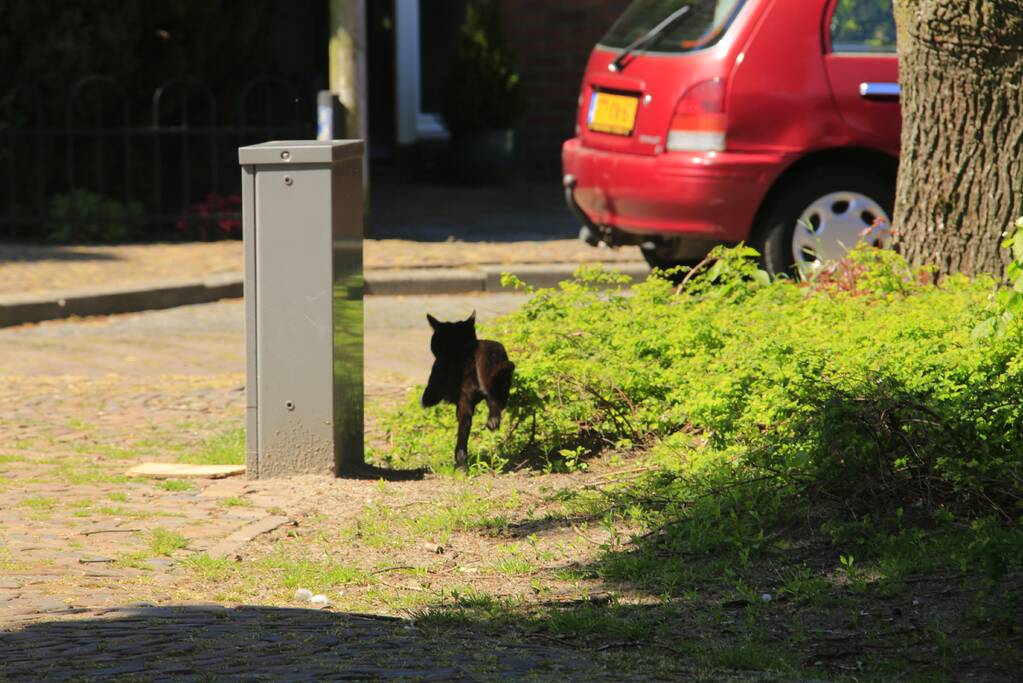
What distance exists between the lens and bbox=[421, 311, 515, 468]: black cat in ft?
19.2

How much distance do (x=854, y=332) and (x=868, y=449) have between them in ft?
3.88

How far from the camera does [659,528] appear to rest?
493 cm

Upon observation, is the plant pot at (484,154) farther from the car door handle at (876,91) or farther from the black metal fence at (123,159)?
the car door handle at (876,91)

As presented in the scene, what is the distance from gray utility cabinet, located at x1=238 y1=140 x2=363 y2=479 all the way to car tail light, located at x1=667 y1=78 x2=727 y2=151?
3.49 metres

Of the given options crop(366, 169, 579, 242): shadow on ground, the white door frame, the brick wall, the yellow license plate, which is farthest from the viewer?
the white door frame

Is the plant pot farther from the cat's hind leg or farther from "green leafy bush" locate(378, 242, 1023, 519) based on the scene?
the cat's hind leg

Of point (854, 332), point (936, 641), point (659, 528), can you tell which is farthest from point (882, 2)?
point (936, 641)

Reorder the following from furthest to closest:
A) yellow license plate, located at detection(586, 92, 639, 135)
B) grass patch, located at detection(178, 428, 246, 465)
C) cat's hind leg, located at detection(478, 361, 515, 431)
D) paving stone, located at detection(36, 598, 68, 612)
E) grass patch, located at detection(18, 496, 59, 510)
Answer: yellow license plate, located at detection(586, 92, 639, 135), grass patch, located at detection(178, 428, 246, 465), cat's hind leg, located at detection(478, 361, 515, 431), grass patch, located at detection(18, 496, 59, 510), paving stone, located at detection(36, 598, 68, 612)

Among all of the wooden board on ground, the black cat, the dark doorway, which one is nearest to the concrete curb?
the black cat

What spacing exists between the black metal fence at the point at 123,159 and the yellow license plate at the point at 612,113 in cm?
369

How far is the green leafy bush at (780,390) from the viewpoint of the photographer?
4750 millimetres

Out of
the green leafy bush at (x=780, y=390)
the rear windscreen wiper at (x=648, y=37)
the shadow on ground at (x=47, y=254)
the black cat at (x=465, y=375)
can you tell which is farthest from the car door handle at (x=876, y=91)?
the shadow on ground at (x=47, y=254)

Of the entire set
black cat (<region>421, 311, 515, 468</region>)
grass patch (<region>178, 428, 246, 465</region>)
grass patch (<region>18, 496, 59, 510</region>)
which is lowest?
grass patch (<region>178, 428, 246, 465</region>)

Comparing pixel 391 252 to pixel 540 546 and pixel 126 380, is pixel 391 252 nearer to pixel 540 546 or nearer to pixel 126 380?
pixel 126 380
